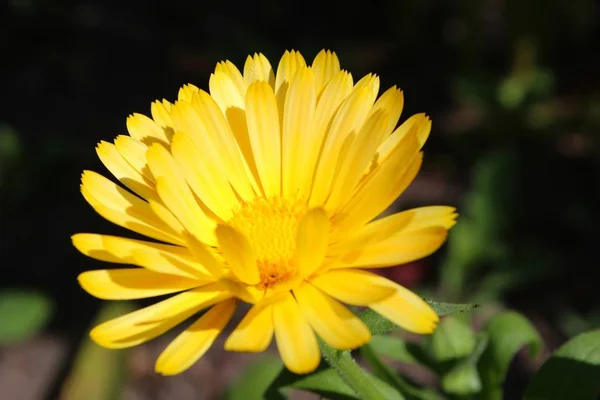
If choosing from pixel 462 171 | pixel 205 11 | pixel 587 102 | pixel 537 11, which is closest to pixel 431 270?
pixel 462 171

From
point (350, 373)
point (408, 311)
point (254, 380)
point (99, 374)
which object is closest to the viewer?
point (408, 311)

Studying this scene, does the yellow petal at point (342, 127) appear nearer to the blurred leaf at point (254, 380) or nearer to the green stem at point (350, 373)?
the green stem at point (350, 373)

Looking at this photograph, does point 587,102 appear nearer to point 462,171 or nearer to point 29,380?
point 462,171

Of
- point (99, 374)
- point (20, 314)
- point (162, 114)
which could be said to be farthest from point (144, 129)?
point (20, 314)

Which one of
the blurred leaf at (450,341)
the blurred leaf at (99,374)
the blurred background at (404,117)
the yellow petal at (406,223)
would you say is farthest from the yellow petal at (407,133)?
the blurred leaf at (99,374)

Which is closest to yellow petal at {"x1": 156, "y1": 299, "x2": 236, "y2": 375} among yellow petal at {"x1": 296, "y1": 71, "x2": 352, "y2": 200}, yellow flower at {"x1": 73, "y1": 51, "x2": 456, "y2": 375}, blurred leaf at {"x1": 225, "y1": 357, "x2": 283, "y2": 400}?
yellow flower at {"x1": 73, "y1": 51, "x2": 456, "y2": 375}

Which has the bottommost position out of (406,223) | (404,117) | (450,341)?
(450,341)

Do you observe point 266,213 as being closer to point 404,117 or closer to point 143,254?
point 143,254
